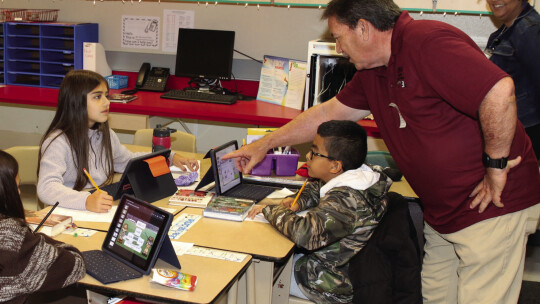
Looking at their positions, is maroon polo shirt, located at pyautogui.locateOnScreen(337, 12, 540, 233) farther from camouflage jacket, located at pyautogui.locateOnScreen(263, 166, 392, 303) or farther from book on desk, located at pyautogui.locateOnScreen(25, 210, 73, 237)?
book on desk, located at pyautogui.locateOnScreen(25, 210, 73, 237)

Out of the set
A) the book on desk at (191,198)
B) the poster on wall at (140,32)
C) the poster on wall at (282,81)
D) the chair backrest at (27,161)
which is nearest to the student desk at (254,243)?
the book on desk at (191,198)

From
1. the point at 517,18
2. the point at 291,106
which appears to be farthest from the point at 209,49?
the point at 517,18

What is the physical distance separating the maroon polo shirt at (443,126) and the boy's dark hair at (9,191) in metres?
1.22

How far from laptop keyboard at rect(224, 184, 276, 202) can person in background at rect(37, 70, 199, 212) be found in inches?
11.6

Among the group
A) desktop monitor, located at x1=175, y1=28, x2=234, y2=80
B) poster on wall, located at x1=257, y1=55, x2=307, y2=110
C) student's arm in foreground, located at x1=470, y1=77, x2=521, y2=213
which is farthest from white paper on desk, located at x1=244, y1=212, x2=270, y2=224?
desktop monitor, located at x1=175, y1=28, x2=234, y2=80

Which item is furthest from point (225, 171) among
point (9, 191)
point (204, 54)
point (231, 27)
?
point (231, 27)

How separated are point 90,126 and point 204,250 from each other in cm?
108

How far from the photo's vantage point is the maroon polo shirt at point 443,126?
1.59 m

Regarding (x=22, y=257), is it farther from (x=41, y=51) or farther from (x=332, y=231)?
(x=41, y=51)

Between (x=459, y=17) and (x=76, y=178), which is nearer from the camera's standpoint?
(x=76, y=178)

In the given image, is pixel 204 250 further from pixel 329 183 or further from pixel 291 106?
pixel 291 106

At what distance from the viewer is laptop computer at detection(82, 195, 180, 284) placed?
1646 mm

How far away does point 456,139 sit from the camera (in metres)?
1.71

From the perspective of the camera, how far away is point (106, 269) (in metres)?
1.67
